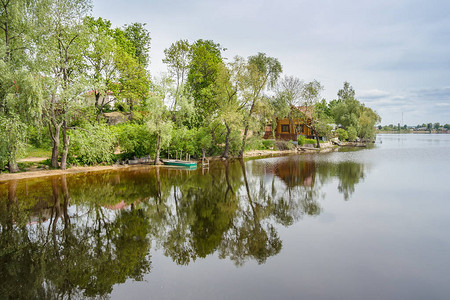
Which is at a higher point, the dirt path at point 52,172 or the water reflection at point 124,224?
the dirt path at point 52,172

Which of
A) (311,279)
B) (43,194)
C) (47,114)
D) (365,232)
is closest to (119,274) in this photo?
(311,279)

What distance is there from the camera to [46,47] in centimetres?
2483

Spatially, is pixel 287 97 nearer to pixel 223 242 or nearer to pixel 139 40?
pixel 139 40

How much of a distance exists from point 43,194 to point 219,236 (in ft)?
45.0

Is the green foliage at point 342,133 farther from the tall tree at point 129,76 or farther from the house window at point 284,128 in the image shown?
the tall tree at point 129,76

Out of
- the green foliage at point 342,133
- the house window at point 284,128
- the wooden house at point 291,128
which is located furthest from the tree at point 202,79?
the green foliage at point 342,133

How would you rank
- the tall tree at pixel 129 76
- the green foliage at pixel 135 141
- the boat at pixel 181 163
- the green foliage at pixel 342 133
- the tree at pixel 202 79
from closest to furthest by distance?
1. the boat at pixel 181 163
2. the green foliage at pixel 135 141
3. the tall tree at pixel 129 76
4. the tree at pixel 202 79
5. the green foliage at pixel 342 133

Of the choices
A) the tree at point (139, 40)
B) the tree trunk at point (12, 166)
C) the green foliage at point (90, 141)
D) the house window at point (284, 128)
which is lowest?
the tree trunk at point (12, 166)

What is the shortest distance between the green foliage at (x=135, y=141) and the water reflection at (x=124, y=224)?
368 inches

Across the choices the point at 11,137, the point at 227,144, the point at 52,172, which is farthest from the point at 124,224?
the point at 227,144

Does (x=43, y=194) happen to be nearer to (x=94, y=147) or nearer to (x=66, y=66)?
(x=94, y=147)

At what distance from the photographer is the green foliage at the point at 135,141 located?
3303 cm

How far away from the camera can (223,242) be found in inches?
445

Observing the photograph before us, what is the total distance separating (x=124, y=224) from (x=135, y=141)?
21744 millimetres
